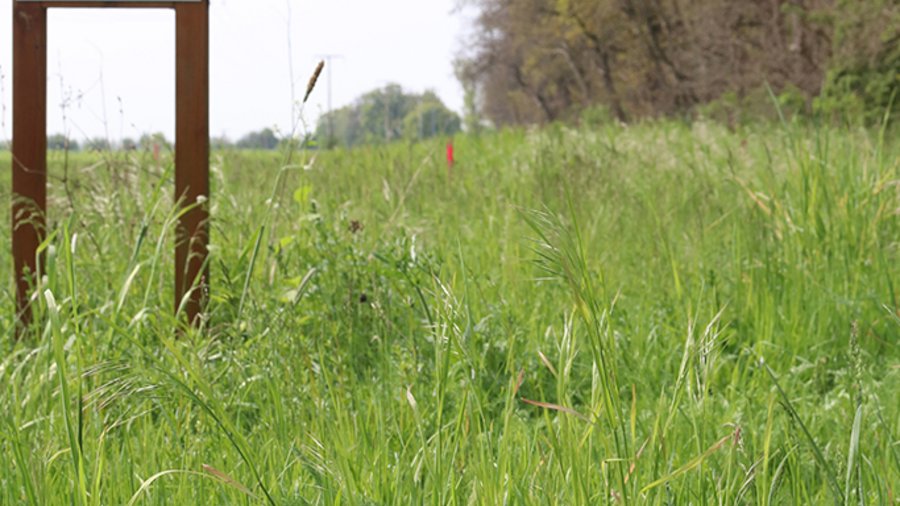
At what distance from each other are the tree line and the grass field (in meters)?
1.37

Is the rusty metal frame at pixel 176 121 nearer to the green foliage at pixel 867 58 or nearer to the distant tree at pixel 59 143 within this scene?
the distant tree at pixel 59 143

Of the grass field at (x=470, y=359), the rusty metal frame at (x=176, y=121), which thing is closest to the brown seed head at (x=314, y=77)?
the grass field at (x=470, y=359)

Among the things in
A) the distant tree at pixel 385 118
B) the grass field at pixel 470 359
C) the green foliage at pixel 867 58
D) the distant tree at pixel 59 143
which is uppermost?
the green foliage at pixel 867 58

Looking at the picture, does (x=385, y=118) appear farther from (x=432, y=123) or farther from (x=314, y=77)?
(x=314, y=77)

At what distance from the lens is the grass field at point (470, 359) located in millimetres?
1184

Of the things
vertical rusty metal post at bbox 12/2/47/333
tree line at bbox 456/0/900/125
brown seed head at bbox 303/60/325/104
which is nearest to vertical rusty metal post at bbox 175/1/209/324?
vertical rusty metal post at bbox 12/2/47/333

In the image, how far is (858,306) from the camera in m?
2.97

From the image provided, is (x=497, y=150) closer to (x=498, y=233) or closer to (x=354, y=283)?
(x=498, y=233)

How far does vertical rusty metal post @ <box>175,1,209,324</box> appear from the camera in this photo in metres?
2.96

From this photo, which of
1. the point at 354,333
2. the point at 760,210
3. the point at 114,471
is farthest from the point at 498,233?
the point at 114,471

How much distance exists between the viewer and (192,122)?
3006 millimetres

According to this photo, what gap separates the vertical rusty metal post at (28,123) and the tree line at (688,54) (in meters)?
2.99

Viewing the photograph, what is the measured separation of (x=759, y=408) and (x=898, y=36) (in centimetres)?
962

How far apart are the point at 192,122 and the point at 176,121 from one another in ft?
0.17
